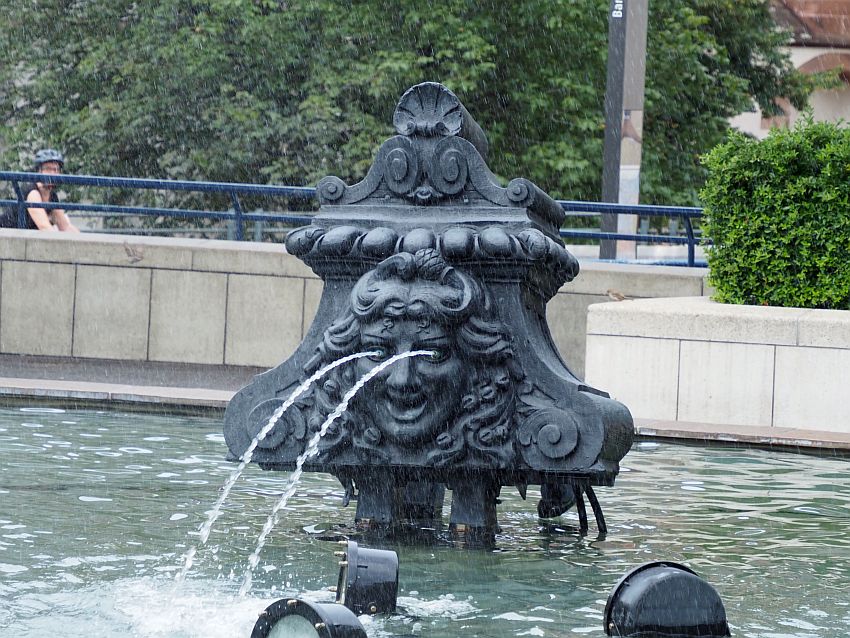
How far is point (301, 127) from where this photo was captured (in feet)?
88.6

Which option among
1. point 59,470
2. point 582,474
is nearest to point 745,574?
point 582,474

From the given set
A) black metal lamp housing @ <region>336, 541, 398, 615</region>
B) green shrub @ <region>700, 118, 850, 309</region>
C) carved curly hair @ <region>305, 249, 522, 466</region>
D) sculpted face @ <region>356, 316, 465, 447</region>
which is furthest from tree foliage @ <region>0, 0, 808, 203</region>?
black metal lamp housing @ <region>336, 541, 398, 615</region>

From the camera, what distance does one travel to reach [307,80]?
92.3 ft

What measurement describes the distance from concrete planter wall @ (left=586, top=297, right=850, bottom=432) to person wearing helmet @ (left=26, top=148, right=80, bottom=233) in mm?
6311

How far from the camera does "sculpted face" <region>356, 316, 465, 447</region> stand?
19.0 feet

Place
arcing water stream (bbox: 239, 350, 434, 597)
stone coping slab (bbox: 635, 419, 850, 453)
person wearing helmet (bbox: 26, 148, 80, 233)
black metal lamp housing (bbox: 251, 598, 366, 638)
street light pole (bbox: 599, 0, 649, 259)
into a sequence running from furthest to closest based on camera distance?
street light pole (bbox: 599, 0, 649, 259), person wearing helmet (bbox: 26, 148, 80, 233), stone coping slab (bbox: 635, 419, 850, 453), arcing water stream (bbox: 239, 350, 434, 597), black metal lamp housing (bbox: 251, 598, 366, 638)

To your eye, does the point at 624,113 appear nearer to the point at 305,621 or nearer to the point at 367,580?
the point at 367,580

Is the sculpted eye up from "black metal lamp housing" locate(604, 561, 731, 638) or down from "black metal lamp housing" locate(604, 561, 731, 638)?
up

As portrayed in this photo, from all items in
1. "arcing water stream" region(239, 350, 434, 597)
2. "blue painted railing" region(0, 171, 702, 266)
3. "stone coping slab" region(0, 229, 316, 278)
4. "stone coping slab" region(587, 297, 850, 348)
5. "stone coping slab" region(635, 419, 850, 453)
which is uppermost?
"blue painted railing" region(0, 171, 702, 266)

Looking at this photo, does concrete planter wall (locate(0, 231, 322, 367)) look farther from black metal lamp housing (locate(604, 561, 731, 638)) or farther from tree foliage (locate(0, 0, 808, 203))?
tree foliage (locate(0, 0, 808, 203))

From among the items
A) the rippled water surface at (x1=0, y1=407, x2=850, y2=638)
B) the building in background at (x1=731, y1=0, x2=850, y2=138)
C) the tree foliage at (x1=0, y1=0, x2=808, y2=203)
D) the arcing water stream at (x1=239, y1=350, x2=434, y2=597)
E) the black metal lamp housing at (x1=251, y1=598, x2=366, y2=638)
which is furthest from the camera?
the building in background at (x1=731, y1=0, x2=850, y2=138)

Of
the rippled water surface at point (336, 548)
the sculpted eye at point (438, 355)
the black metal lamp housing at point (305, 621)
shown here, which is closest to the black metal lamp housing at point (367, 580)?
the rippled water surface at point (336, 548)

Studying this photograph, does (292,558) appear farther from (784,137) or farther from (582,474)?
(784,137)

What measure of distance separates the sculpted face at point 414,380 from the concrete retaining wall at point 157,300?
8318 millimetres
